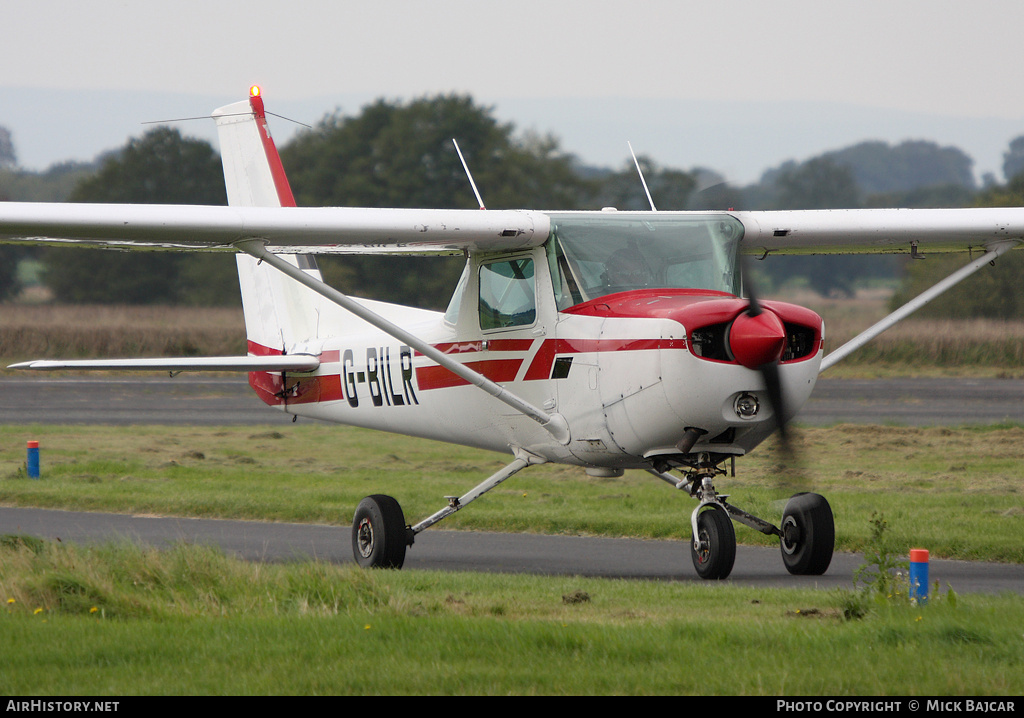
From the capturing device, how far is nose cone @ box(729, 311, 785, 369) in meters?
7.55

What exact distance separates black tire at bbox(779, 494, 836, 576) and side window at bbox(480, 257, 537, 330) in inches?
99.5

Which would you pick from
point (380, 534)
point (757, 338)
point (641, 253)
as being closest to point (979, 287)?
point (641, 253)

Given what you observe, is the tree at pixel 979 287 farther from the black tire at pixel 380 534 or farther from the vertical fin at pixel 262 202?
the black tire at pixel 380 534

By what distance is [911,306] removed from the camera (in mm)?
10023

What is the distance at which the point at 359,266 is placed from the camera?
1453 inches

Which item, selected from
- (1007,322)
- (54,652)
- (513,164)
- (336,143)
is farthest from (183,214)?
(336,143)

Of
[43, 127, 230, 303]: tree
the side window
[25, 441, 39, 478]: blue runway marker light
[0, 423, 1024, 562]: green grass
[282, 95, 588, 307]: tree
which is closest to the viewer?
the side window

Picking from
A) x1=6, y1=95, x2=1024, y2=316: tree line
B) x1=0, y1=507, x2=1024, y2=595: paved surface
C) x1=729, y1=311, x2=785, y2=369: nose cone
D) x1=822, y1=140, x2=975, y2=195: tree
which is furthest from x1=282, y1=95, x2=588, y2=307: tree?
x1=729, y1=311, x2=785, y2=369: nose cone

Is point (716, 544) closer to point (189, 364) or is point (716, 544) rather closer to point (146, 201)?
point (189, 364)

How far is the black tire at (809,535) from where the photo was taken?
9000 millimetres

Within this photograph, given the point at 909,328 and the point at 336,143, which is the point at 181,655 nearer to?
the point at 909,328

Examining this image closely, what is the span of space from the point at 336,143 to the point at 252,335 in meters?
31.3

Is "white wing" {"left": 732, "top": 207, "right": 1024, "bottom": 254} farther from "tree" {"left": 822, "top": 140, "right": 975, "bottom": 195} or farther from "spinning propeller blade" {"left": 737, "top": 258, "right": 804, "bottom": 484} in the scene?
"tree" {"left": 822, "top": 140, "right": 975, "bottom": 195}
